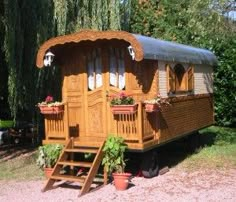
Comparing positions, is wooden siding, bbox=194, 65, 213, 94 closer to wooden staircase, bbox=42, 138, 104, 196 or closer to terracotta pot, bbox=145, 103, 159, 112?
terracotta pot, bbox=145, 103, 159, 112

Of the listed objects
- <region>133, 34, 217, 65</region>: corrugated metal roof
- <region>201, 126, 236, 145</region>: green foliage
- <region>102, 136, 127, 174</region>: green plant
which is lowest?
<region>201, 126, 236, 145</region>: green foliage

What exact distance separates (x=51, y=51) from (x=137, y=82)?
211 cm

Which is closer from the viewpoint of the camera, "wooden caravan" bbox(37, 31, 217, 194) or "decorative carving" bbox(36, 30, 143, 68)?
"decorative carving" bbox(36, 30, 143, 68)

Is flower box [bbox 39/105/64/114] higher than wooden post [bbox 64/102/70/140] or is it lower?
higher

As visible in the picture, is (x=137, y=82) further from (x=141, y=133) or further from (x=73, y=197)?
(x=73, y=197)

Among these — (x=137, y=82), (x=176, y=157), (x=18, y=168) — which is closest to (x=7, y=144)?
(x=18, y=168)

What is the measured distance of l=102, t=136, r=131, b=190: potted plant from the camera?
8.91 metres

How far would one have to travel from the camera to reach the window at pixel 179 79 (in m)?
10.8

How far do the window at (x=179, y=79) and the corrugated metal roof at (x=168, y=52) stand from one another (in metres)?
0.26

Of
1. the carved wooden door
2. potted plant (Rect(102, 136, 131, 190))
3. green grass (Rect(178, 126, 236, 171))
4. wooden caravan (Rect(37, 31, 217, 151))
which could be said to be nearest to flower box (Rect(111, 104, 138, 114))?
wooden caravan (Rect(37, 31, 217, 151))

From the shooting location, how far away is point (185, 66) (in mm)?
11867

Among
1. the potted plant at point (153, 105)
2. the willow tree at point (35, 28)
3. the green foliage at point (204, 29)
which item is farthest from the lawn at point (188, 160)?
the green foliage at point (204, 29)

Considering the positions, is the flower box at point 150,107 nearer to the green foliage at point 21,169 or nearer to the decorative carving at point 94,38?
the decorative carving at point 94,38

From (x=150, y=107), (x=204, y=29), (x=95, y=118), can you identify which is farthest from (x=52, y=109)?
(x=204, y=29)
